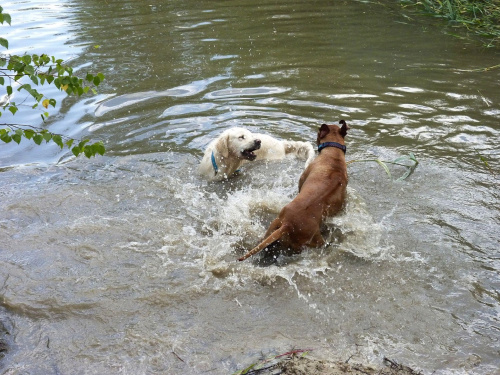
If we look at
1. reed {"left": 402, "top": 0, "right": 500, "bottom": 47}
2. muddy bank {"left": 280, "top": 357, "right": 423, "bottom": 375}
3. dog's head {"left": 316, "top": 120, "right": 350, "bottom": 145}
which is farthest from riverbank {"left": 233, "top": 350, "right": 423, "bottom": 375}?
reed {"left": 402, "top": 0, "right": 500, "bottom": 47}

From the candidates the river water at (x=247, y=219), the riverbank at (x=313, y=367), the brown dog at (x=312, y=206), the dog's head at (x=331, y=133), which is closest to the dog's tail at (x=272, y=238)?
the brown dog at (x=312, y=206)

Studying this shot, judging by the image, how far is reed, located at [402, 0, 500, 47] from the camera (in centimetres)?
1120

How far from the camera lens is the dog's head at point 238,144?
273 inches

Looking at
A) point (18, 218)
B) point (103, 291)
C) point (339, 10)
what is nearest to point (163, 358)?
point (103, 291)

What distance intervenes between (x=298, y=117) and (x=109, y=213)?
3692 millimetres

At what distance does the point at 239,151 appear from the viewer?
6973mm

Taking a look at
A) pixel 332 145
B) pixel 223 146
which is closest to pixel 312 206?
pixel 332 145

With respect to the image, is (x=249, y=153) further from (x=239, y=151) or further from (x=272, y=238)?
(x=272, y=238)

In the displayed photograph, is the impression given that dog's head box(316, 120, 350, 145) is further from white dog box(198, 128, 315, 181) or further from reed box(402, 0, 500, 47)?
reed box(402, 0, 500, 47)

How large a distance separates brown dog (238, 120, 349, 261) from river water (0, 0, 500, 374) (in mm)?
221

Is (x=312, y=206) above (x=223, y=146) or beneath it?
above

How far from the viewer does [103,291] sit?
464 centimetres

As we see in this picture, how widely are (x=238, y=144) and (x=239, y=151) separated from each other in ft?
0.30

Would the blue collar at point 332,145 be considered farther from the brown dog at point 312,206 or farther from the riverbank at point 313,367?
the riverbank at point 313,367
